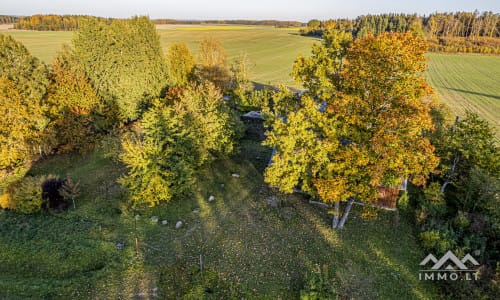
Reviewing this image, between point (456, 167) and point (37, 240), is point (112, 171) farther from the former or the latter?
point (456, 167)

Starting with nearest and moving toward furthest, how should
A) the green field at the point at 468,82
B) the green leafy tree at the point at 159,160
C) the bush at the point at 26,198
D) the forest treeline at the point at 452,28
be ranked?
the bush at the point at 26,198
the green leafy tree at the point at 159,160
the green field at the point at 468,82
the forest treeline at the point at 452,28

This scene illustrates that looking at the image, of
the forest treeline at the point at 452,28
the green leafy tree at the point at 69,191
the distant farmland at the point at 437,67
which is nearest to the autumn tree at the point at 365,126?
the green leafy tree at the point at 69,191

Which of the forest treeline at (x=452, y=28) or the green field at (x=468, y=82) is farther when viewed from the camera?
the forest treeline at (x=452, y=28)

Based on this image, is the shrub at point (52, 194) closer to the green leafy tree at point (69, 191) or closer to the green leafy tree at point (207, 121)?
the green leafy tree at point (69, 191)

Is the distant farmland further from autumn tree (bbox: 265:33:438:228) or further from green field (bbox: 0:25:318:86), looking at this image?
autumn tree (bbox: 265:33:438:228)

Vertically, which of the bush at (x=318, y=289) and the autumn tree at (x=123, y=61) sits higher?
the autumn tree at (x=123, y=61)

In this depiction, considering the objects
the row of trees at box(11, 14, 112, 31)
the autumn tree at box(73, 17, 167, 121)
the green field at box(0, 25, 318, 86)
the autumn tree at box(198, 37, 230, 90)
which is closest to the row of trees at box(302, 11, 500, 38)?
the green field at box(0, 25, 318, 86)

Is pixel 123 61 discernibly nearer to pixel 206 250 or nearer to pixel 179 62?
pixel 179 62
